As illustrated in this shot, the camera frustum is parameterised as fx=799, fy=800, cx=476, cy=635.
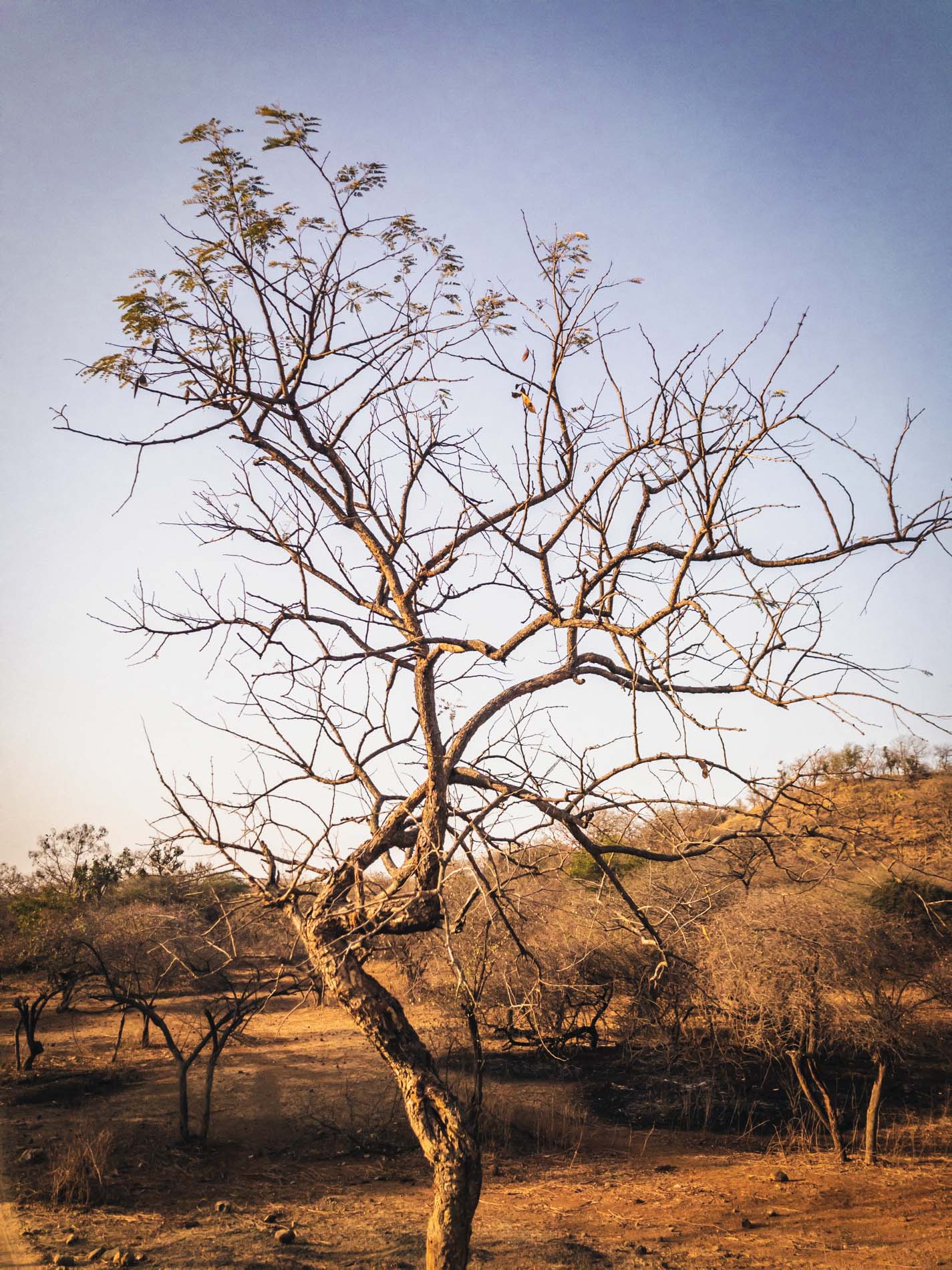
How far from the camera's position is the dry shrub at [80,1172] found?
7309 millimetres

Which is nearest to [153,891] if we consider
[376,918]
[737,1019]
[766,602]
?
[737,1019]

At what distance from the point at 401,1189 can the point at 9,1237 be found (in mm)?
3770

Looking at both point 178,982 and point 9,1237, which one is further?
point 178,982

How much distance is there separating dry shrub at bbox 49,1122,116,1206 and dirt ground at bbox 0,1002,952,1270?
12cm

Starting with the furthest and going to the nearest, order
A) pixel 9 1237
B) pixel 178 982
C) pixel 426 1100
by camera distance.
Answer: pixel 178 982, pixel 9 1237, pixel 426 1100

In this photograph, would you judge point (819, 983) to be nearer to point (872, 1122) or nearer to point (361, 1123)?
point (872, 1122)

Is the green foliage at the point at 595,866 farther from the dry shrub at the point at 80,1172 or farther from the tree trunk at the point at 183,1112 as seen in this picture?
the dry shrub at the point at 80,1172

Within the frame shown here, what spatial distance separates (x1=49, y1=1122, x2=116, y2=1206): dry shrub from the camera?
731 centimetres

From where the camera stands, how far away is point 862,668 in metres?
3.17

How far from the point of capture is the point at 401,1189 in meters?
8.41

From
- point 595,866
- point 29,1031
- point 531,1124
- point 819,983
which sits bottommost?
point 531,1124

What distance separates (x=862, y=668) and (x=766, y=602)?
450mm

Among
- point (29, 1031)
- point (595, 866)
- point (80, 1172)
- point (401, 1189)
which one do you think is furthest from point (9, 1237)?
point (595, 866)

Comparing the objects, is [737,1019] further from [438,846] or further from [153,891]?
[153,891]
